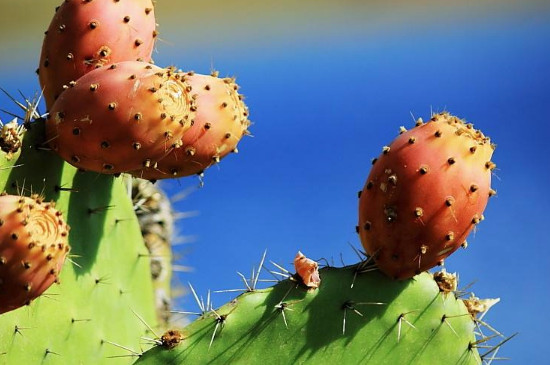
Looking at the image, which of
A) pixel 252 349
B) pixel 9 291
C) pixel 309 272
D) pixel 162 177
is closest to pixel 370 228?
pixel 309 272

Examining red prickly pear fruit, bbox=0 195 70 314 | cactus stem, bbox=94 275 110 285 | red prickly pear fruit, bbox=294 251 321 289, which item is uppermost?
red prickly pear fruit, bbox=294 251 321 289

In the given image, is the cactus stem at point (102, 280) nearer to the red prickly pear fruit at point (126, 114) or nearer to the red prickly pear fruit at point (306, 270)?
the red prickly pear fruit at point (126, 114)

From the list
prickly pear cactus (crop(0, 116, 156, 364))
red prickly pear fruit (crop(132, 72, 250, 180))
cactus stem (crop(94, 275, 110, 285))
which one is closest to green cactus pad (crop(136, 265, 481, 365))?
prickly pear cactus (crop(0, 116, 156, 364))

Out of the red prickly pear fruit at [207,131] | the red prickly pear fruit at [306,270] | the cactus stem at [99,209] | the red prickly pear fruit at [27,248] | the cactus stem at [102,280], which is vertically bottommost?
the red prickly pear fruit at [27,248]

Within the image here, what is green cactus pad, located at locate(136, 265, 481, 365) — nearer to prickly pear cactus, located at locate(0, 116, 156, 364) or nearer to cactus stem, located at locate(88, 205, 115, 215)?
prickly pear cactus, located at locate(0, 116, 156, 364)

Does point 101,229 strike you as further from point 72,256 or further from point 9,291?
point 9,291

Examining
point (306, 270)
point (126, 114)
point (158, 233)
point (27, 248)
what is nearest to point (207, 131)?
point (126, 114)

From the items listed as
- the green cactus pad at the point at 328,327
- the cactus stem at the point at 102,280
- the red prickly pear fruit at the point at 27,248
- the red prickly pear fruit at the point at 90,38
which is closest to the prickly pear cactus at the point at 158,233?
the cactus stem at the point at 102,280
